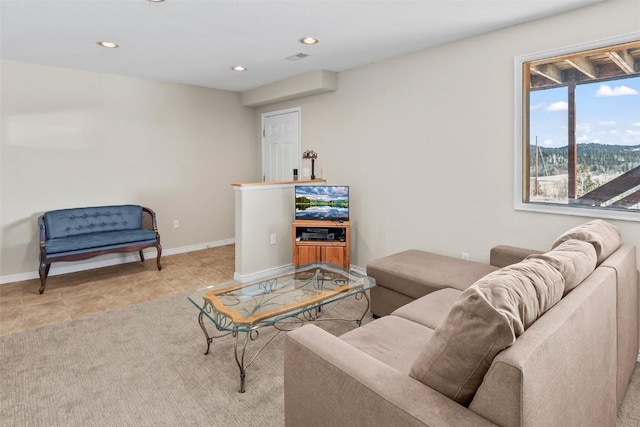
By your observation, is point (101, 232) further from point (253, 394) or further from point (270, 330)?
point (253, 394)

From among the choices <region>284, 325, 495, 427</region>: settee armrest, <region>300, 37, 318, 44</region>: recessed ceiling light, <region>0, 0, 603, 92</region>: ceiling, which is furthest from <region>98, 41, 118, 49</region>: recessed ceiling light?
<region>284, 325, 495, 427</region>: settee armrest

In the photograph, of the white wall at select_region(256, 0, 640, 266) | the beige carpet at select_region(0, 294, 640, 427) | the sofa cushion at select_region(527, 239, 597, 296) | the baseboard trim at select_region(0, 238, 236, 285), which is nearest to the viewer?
the sofa cushion at select_region(527, 239, 597, 296)

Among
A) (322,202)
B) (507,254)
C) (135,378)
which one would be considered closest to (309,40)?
(322,202)

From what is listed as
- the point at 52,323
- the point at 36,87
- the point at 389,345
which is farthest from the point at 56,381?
the point at 36,87

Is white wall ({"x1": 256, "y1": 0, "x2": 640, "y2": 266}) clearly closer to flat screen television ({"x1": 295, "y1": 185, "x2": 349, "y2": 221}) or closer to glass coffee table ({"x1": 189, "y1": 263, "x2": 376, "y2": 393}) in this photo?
flat screen television ({"x1": 295, "y1": 185, "x2": 349, "y2": 221})

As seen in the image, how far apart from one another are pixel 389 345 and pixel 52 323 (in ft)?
9.57

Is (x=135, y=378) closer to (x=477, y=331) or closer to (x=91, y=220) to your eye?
(x=477, y=331)

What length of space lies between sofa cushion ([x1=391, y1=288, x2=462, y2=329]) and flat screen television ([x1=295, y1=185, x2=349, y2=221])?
6.14 ft

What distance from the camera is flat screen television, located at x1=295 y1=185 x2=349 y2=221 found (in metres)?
4.20

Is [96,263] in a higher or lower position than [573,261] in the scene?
lower

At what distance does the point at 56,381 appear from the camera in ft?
7.55

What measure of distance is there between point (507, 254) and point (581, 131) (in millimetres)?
1032

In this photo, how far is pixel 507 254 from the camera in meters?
2.88

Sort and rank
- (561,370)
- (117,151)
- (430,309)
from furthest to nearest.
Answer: (117,151) → (430,309) → (561,370)
